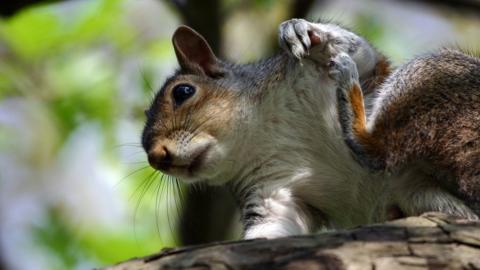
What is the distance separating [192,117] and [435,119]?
4.40 ft

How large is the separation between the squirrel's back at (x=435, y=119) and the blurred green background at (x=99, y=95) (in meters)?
2.20

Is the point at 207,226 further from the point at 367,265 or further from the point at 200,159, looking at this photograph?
the point at 367,265

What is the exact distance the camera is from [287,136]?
16.8 feet

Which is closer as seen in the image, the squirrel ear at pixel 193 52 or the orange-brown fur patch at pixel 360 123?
the orange-brown fur patch at pixel 360 123

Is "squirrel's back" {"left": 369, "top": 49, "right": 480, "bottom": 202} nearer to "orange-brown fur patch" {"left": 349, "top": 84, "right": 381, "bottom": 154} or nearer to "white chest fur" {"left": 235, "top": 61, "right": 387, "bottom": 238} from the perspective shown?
"orange-brown fur patch" {"left": 349, "top": 84, "right": 381, "bottom": 154}

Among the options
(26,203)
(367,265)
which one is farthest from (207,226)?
(26,203)

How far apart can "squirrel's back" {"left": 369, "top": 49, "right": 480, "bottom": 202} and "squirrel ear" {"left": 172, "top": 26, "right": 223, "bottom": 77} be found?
1148 millimetres

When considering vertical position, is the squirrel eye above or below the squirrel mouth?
above

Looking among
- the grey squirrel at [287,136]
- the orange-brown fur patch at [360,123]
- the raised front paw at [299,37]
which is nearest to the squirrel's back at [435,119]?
the orange-brown fur patch at [360,123]

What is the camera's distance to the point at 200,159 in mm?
5070

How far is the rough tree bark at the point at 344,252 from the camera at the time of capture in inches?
142

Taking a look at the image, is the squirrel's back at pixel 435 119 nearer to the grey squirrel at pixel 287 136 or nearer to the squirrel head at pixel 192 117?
the grey squirrel at pixel 287 136

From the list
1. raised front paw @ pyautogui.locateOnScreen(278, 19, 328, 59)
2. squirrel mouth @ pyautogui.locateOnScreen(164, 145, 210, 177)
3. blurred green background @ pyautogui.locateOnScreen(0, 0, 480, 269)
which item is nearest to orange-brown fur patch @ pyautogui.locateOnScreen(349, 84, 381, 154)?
raised front paw @ pyautogui.locateOnScreen(278, 19, 328, 59)

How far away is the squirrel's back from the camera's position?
4336 millimetres
